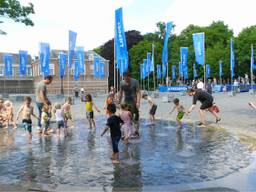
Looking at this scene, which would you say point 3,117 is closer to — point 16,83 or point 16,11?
point 16,11

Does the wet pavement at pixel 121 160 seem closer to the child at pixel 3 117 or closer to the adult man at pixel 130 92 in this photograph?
the adult man at pixel 130 92

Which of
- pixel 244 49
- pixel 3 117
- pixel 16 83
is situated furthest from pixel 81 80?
pixel 3 117

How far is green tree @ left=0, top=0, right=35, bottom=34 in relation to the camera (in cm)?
2233

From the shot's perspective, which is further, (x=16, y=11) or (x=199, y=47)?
(x=199, y=47)

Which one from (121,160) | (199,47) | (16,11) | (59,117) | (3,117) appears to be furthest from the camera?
(199,47)

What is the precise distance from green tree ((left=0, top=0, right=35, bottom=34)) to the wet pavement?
11551mm

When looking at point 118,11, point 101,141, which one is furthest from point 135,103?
point 118,11

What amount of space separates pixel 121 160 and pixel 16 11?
663 inches

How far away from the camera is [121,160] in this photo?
28.2ft

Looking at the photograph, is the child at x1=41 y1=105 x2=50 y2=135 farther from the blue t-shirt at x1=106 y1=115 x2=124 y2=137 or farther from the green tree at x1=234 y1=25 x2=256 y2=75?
the green tree at x1=234 y1=25 x2=256 y2=75

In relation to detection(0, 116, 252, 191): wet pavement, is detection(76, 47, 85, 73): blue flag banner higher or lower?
higher

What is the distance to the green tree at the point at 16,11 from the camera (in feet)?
73.3

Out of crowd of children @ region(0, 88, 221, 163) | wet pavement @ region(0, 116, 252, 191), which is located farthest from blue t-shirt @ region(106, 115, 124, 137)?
wet pavement @ region(0, 116, 252, 191)

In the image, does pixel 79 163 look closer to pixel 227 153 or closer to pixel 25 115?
pixel 227 153
